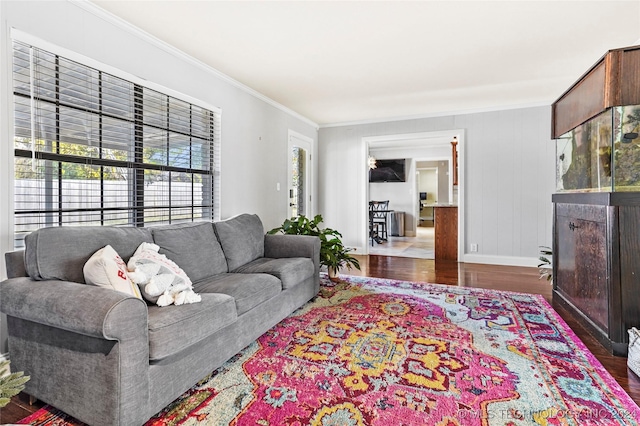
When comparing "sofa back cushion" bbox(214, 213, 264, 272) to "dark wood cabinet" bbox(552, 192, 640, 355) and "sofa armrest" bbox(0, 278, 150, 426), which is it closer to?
"sofa armrest" bbox(0, 278, 150, 426)

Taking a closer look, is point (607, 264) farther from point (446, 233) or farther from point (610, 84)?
point (446, 233)

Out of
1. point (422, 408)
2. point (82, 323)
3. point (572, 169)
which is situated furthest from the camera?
point (572, 169)

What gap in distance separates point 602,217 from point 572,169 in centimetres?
81

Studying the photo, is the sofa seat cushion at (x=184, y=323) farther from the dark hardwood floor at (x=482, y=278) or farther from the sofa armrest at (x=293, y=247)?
the sofa armrest at (x=293, y=247)

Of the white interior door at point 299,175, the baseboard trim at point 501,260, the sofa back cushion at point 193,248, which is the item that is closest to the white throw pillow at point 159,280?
the sofa back cushion at point 193,248

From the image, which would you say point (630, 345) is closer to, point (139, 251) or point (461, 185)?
point (139, 251)

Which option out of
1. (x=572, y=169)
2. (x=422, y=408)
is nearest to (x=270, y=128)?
(x=572, y=169)

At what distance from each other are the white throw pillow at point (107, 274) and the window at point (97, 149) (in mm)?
752

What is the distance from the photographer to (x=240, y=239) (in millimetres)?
3096

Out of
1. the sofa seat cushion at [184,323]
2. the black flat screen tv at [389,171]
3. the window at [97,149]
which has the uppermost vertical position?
the black flat screen tv at [389,171]

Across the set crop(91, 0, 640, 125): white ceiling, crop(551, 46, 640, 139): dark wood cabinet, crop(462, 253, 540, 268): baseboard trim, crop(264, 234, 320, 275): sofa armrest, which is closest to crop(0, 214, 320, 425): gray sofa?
crop(264, 234, 320, 275): sofa armrest

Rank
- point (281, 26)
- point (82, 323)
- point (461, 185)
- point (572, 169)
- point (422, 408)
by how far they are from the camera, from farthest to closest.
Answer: point (461, 185), point (572, 169), point (281, 26), point (422, 408), point (82, 323)

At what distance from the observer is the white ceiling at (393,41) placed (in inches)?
95.9

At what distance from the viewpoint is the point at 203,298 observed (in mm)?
1910
